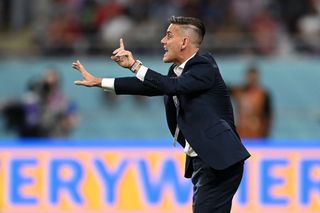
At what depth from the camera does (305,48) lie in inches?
595

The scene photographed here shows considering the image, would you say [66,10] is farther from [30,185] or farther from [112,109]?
[30,185]

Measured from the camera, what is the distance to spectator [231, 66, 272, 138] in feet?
44.2

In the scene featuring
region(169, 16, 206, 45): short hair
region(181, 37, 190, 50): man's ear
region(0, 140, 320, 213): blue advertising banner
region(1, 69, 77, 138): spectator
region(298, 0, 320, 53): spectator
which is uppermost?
region(298, 0, 320, 53): spectator

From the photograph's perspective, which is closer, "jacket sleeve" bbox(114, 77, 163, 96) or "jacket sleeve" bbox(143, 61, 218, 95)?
"jacket sleeve" bbox(143, 61, 218, 95)

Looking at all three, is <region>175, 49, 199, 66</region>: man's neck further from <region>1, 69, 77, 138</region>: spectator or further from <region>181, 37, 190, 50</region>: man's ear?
<region>1, 69, 77, 138</region>: spectator

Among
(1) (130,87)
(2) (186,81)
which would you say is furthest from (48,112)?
(2) (186,81)

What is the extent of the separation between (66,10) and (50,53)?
0.71m

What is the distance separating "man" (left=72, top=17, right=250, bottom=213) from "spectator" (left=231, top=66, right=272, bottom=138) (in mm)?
6129

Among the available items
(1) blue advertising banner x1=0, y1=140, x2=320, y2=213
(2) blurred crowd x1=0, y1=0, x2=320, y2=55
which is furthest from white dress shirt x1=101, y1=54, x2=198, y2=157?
(2) blurred crowd x1=0, y1=0, x2=320, y2=55

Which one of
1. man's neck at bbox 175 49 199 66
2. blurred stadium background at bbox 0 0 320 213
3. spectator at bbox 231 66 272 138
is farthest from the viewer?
blurred stadium background at bbox 0 0 320 213

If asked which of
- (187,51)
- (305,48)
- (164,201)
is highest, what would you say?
(305,48)

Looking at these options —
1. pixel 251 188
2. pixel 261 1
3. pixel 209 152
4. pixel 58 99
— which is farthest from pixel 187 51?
pixel 261 1

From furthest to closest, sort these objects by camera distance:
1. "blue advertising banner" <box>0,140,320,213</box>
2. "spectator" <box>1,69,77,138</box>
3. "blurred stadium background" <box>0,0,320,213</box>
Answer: "blurred stadium background" <box>0,0,320,213</box> < "spectator" <box>1,69,77,138</box> < "blue advertising banner" <box>0,140,320,213</box>

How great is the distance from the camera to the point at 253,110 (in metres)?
13.5
